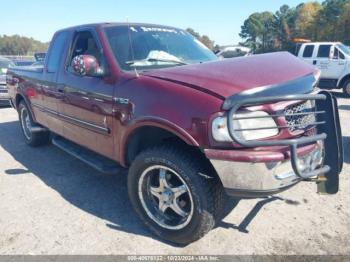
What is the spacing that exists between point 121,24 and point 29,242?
2537 mm

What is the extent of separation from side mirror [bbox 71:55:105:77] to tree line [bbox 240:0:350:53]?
31.8m

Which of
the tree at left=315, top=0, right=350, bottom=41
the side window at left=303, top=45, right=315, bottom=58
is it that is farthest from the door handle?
the tree at left=315, top=0, right=350, bottom=41

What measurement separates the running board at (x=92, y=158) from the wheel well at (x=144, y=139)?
290mm

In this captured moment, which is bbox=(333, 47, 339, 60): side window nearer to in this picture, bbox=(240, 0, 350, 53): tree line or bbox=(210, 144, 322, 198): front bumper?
bbox=(210, 144, 322, 198): front bumper

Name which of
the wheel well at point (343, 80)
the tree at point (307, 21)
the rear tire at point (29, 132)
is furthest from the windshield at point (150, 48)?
the tree at point (307, 21)

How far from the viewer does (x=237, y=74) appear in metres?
2.81

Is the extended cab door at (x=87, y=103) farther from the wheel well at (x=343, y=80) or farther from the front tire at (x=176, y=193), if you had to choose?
the wheel well at (x=343, y=80)

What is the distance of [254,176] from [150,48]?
196cm

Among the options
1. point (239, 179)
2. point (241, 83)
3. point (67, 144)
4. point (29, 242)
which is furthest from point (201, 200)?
point (67, 144)

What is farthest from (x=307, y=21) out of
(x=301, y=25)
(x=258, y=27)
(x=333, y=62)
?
(x=333, y=62)

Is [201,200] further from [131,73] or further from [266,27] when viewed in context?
[266,27]

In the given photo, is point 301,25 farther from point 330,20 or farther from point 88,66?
point 88,66

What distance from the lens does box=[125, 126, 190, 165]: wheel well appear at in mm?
3100

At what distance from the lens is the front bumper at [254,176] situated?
245 centimetres
